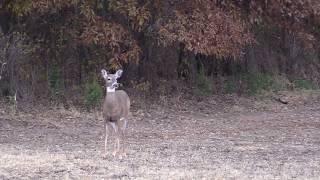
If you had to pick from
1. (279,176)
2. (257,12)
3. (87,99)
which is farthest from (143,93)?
(279,176)

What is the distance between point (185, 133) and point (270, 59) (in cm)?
1069

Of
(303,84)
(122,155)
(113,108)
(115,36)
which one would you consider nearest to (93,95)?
(115,36)

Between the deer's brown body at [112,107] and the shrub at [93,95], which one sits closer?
the deer's brown body at [112,107]

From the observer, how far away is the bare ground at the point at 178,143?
35.3ft

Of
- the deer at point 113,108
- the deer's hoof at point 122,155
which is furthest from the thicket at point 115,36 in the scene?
the deer's hoof at point 122,155

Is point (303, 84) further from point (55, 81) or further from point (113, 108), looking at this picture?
point (113, 108)

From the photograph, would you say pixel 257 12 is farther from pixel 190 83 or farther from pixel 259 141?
pixel 259 141

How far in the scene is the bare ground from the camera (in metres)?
10.8

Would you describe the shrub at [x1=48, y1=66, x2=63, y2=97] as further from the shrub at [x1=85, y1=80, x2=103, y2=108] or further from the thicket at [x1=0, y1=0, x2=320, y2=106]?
the shrub at [x1=85, y1=80, x2=103, y2=108]

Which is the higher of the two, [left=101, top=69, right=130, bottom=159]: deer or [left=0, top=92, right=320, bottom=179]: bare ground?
[left=101, top=69, right=130, bottom=159]: deer

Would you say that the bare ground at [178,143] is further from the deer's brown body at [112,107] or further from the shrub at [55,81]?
the shrub at [55,81]

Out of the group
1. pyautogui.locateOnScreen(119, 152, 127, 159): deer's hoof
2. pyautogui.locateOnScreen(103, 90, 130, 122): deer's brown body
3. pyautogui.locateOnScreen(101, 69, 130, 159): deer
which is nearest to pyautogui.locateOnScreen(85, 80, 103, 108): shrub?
pyautogui.locateOnScreen(101, 69, 130, 159): deer

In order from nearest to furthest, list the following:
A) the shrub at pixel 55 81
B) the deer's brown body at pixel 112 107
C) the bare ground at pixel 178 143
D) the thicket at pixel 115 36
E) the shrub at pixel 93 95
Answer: the bare ground at pixel 178 143, the deer's brown body at pixel 112 107, the thicket at pixel 115 36, the shrub at pixel 93 95, the shrub at pixel 55 81

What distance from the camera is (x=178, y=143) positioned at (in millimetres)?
14234
